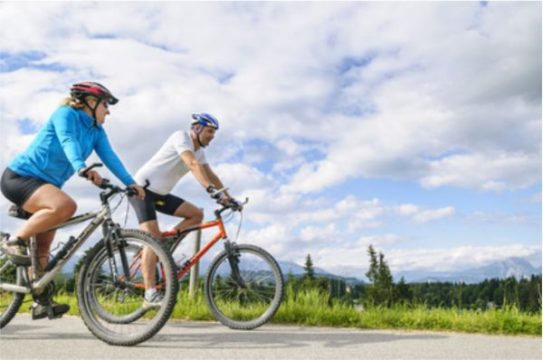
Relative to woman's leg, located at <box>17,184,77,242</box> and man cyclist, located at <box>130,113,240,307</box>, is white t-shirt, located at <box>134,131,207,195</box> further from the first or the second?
woman's leg, located at <box>17,184,77,242</box>

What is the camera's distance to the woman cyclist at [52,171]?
180 inches

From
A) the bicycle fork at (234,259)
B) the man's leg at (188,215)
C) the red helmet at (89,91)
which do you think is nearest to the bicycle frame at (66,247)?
the red helmet at (89,91)

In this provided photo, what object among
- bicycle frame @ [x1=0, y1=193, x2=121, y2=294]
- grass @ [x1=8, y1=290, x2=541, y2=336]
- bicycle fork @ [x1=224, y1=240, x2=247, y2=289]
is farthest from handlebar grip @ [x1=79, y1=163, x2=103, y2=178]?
grass @ [x1=8, y1=290, x2=541, y2=336]

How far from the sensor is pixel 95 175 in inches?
177

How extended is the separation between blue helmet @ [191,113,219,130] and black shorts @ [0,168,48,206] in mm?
1830

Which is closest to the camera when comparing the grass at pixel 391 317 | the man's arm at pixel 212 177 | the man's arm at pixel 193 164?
the grass at pixel 391 317

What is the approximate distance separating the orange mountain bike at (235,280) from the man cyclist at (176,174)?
20 cm

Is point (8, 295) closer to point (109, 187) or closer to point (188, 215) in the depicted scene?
point (109, 187)

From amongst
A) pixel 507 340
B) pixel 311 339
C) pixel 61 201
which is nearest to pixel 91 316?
pixel 61 201

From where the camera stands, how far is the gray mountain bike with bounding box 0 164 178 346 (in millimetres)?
4527

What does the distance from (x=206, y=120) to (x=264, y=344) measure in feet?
8.00

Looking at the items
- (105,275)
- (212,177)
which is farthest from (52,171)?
(212,177)

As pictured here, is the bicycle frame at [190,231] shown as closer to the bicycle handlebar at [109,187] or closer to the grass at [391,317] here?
the grass at [391,317]

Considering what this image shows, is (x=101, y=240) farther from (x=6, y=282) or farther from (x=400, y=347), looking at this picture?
(x=400, y=347)
